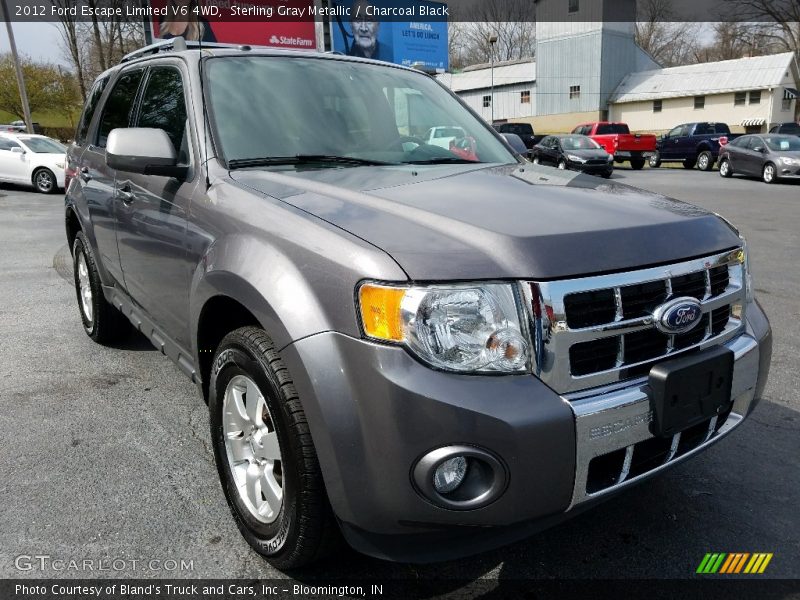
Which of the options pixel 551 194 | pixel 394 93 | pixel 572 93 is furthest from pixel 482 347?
pixel 572 93

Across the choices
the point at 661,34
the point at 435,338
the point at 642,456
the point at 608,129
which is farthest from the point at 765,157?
the point at 661,34

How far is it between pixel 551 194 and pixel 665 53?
7212 cm

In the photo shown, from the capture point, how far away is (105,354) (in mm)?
4562

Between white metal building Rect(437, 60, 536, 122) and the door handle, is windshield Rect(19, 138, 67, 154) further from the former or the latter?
white metal building Rect(437, 60, 536, 122)

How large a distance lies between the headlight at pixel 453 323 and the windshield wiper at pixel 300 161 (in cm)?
118

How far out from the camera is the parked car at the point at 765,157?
18.1 metres

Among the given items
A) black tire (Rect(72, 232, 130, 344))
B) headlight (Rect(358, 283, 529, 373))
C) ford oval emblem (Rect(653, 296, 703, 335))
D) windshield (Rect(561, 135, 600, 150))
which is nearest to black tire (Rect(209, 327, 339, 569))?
headlight (Rect(358, 283, 529, 373))

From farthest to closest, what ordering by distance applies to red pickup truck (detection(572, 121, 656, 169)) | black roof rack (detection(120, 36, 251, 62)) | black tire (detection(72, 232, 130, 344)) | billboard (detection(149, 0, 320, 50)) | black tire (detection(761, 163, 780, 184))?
1. red pickup truck (detection(572, 121, 656, 169))
2. black tire (detection(761, 163, 780, 184))
3. billboard (detection(149, 0, 320, 50))
4. black tire (detection(72, 232, 130, 344))
5. black roof rack (detection(120, 36, 251, 62))

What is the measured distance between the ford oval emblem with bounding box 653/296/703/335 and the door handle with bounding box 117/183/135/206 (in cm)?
256

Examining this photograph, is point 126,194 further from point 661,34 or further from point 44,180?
point 661,34

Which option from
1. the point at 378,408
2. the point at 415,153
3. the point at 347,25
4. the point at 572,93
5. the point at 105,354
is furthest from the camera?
the point at 572,93

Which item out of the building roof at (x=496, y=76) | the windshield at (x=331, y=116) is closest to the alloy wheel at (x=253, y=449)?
the windshield at (x=331, y=116)

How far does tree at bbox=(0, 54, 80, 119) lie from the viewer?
54000mm

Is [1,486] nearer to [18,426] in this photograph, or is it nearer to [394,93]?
[18,426]
